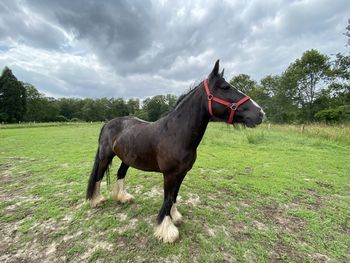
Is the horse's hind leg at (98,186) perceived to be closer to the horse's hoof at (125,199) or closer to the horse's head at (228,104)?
the horse's hoof at (125,199)

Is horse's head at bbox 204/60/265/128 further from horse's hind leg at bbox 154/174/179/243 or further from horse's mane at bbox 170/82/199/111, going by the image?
horse's hind leg at bbox 154/174/179/243

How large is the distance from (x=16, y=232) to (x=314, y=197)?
17.6ft

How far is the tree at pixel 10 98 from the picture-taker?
42484 millimetres

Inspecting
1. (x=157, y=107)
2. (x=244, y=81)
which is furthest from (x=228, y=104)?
(x=244, y=81)

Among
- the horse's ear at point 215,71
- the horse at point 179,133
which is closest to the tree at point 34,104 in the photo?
the horse at point 179,133

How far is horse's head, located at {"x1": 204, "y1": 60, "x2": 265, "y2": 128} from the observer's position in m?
2.25

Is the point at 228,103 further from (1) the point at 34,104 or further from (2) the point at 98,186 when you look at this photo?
(1) the point at 34,104

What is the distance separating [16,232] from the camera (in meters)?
2.69

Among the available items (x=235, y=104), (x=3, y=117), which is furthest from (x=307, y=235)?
(x=3, y=117)

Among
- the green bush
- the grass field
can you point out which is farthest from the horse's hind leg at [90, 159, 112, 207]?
the green bush

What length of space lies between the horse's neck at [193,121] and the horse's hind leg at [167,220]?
55 cm

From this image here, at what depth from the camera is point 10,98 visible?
42594 millimetres

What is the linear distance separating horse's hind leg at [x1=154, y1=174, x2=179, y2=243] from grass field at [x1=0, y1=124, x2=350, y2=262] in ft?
0.35

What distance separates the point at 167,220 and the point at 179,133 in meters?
1.22
